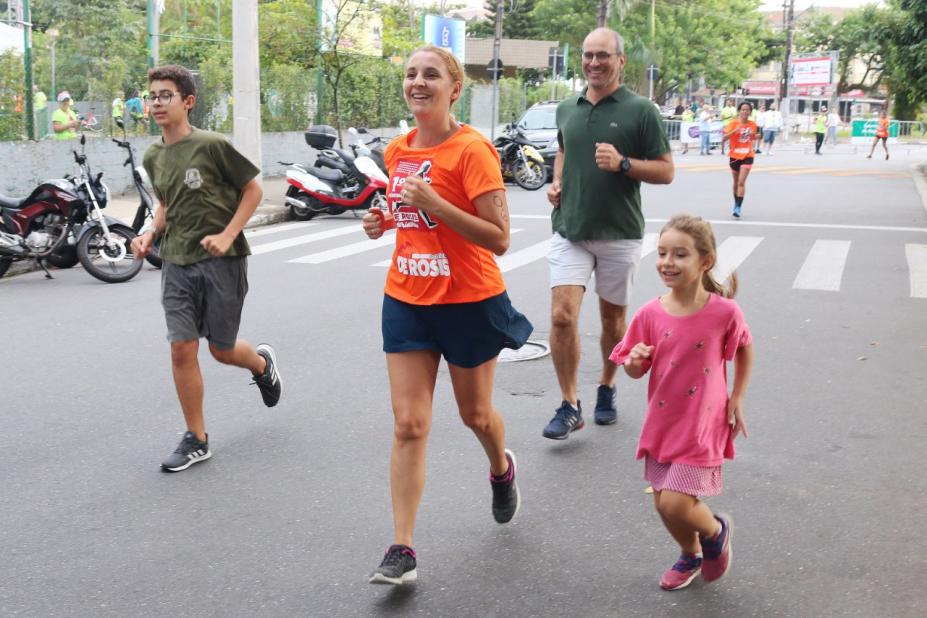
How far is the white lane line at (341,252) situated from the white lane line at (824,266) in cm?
454

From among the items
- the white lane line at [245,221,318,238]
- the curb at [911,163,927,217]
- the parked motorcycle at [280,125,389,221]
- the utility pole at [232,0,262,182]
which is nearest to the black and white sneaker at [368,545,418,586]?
the white lane line at [245,221,318,238]

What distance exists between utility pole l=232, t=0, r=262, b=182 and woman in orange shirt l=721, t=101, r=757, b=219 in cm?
733

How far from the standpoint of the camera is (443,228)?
3979mm

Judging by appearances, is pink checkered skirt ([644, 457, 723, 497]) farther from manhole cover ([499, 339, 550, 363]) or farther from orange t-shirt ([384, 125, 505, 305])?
manhole cover ([499, 339, 550, 363])

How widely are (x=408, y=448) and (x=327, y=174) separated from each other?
1341cm

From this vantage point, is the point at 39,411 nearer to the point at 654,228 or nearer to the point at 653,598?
the point at 653,598

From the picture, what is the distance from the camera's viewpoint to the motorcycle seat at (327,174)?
17.0m

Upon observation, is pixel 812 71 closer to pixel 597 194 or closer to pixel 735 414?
pixel 597 194

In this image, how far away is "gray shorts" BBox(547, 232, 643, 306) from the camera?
5773mm

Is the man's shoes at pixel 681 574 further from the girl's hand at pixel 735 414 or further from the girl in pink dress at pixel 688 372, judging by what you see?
the girl's hand at pixel 735 414

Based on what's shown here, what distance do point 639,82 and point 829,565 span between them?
69486 millimetres

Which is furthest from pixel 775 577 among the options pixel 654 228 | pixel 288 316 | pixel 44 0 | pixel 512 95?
pixel 44 0

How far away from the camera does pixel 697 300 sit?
3.77 m

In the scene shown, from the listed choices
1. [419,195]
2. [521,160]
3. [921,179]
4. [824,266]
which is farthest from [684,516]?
[921,179]
